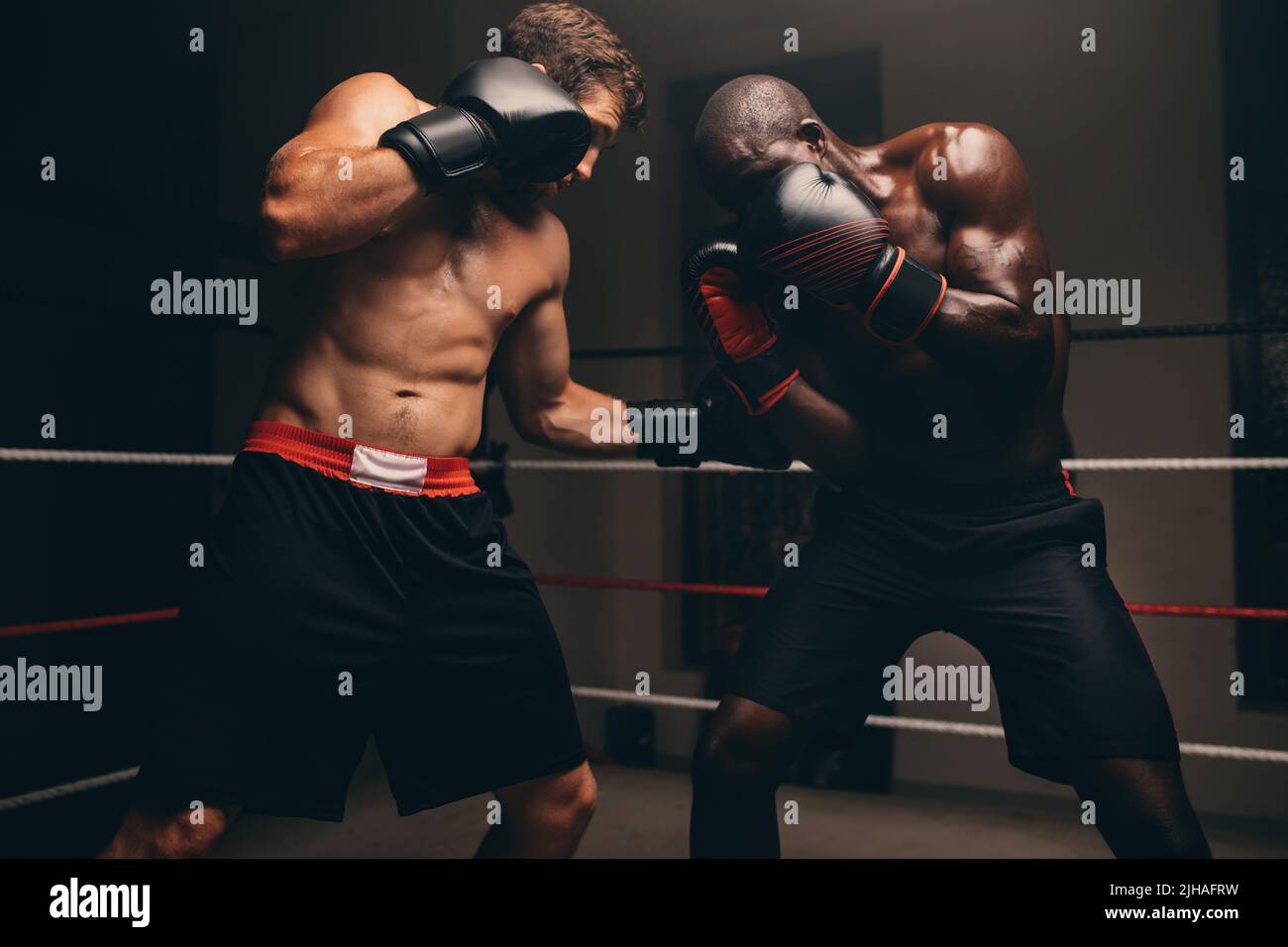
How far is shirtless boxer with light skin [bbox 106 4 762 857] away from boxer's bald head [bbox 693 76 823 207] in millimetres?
192

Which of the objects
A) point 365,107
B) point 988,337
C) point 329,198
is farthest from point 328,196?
point 988,337

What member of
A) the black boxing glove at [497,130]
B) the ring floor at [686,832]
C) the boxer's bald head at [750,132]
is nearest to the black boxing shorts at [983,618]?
the boxer's bald head at [750,132]

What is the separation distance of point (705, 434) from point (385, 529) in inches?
23.6

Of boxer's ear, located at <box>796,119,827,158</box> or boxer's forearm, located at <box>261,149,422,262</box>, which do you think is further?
boxer's ear, located at <box>796,119,827,158</box>

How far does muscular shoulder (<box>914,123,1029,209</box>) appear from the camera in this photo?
1.43 metres

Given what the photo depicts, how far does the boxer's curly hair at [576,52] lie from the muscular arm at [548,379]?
0.70 feet

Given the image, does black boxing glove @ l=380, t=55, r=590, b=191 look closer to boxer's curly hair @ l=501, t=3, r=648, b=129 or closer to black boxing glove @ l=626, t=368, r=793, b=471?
boxer's curly hair @ l=501, t=3, r=648, b=129

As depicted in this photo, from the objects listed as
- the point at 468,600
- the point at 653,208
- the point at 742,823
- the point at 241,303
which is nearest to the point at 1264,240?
the point at 653,208

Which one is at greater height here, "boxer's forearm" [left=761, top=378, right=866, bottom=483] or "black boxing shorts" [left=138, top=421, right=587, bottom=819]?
"boxer's forearm" [left=761, top=378, right=866, bottom=483]

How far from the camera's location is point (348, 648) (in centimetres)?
128

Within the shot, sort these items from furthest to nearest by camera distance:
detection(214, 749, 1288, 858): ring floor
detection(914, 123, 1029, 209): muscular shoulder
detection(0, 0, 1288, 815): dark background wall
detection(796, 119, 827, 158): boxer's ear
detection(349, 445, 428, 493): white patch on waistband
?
detection(0, 0, 1288, 815): dark background wall, detection(214, 749, 1288, 858): ring floor, detection(796, 119, 827, 158): boxer's ear, detection(914, 123, 1029, 209): muscular shoulder, detection(349, 445, 428, 493): white patch on waistband

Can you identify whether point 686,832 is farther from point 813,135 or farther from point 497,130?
point 497,130

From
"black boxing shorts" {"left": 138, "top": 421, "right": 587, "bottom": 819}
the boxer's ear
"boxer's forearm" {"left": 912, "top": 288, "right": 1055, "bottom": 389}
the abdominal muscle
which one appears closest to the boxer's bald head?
the boxer's ear

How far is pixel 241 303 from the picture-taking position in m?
3.21
